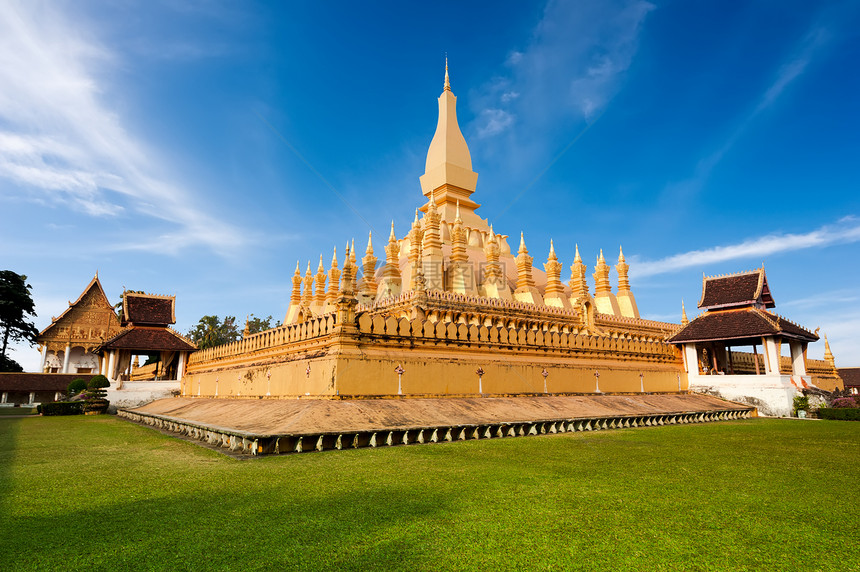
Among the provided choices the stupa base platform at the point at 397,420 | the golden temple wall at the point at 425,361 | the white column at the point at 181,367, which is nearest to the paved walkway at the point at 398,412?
the stupa base platform at the point at 397,420

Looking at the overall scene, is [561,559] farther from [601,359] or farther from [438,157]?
[438,157]

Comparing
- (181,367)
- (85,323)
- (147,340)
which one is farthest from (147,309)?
(85,323)

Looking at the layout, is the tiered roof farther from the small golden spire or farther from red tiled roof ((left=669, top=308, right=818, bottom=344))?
the small golden spire

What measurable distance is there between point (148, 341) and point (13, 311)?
73.4ft

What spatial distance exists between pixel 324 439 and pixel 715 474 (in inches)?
238

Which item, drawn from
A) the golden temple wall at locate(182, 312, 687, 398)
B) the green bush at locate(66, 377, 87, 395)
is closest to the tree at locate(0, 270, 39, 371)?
the green bush at locate(66, 377, 87, 395)

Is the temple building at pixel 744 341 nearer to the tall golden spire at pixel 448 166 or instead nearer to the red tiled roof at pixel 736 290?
the red tiled roof at pixel 736 290

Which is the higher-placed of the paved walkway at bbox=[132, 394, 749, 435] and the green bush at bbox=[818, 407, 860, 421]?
the paved walkway at bbox=[132, 394, 749, 435]

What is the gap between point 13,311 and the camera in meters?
39.3

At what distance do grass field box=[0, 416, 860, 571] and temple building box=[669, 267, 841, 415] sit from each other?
12048 millimetres

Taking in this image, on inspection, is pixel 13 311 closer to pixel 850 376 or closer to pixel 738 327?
pixel 738 327

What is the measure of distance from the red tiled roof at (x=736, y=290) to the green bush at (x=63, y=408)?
28.3 metres

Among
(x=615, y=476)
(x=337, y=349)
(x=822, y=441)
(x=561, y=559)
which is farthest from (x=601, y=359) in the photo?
(x=561, y=559)

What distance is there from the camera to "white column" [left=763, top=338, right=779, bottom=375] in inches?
746
